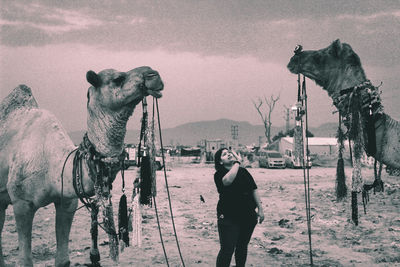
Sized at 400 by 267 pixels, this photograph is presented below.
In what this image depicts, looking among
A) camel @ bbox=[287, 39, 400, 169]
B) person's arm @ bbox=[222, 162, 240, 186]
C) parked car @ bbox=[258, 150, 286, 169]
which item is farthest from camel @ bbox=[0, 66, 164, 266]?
parked car @ bbox=[258, 150, 286, 169]

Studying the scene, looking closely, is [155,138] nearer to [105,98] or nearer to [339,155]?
[105,98]

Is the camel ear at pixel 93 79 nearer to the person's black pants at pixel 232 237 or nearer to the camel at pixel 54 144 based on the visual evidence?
the camel at pixel 54 144

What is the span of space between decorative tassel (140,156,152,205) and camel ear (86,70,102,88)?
85cm

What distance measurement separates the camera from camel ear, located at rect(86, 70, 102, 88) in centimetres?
362

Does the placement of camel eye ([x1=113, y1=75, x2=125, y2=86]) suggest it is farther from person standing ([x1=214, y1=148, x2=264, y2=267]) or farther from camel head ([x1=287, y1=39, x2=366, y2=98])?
camel head ([x1=287, y1=39, x2=366, y2=98])

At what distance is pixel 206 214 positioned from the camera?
1012 centimetres

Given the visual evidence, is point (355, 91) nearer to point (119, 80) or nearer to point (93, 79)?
point (119, 80)

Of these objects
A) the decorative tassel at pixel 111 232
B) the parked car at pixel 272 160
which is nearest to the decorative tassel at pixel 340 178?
the decorative tassel at pixel 111 232

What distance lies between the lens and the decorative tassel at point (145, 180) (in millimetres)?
3914

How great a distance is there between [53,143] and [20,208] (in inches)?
30.3

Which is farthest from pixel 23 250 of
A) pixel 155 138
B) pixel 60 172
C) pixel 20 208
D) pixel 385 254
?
pixel 385 254

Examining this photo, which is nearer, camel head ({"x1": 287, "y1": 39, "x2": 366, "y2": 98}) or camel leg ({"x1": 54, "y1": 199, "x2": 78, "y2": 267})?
camel head ({"x1": 287, "y1": 39, "x2": 366, "y2": 98})

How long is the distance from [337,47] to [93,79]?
2.37m

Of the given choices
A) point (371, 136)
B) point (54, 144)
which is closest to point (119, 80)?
point (54, 144)
